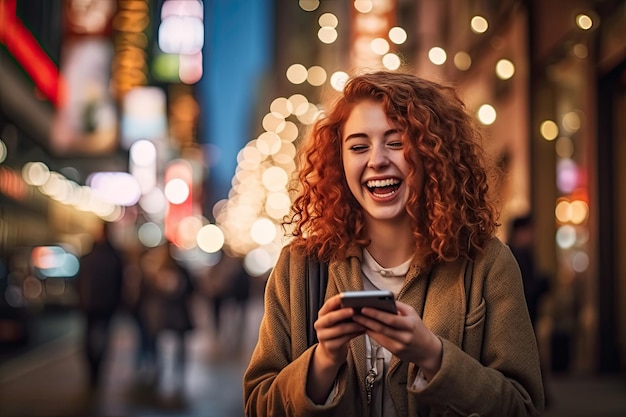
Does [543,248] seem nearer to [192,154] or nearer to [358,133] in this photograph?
[358,133]

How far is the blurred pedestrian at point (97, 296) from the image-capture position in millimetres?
13133

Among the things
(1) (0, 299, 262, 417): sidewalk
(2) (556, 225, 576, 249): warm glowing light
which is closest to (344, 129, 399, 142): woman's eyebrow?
(1) (0, 299, 262, 417): sidewalk

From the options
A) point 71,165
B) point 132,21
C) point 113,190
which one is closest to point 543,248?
point 132,21

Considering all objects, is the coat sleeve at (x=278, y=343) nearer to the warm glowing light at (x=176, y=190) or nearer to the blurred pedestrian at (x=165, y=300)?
the blurred pedestrian at (x=165, y=300)

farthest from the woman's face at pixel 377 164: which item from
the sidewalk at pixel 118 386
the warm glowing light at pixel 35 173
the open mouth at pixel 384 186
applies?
the warm glowing light at pixel 35 173

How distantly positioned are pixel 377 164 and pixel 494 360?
26.0 inches

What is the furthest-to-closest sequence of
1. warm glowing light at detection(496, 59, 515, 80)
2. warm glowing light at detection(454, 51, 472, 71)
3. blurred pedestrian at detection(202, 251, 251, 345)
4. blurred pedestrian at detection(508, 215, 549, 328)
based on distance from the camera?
blurred pedestrian at detection(202, 251, 251, 345)
warm glowing light at detection(454, 51, 472, 71)
warm glowing light at detection(496, 59, 515, 80)
blurred pedestrian at detection(508, 215, 549, 328)

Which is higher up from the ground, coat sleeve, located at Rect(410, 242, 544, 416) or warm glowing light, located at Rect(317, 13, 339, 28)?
warm glowing light, located at Rect(317, 13, 339, 28)

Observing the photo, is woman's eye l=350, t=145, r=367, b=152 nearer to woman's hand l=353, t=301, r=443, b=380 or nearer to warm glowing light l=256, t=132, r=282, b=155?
woman's hand l=353, t=301, r=443, b=380

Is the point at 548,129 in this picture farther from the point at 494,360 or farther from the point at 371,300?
the point at 371,300

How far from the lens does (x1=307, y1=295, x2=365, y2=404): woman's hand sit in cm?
253

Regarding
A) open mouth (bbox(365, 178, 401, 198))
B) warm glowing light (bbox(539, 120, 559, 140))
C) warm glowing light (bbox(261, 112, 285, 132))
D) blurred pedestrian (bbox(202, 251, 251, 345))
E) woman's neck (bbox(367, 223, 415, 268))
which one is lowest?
blurred pedestrian (bbox(202, 251, 251, 345))

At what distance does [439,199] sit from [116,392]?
→ 32.6 ft

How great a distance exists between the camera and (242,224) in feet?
261
